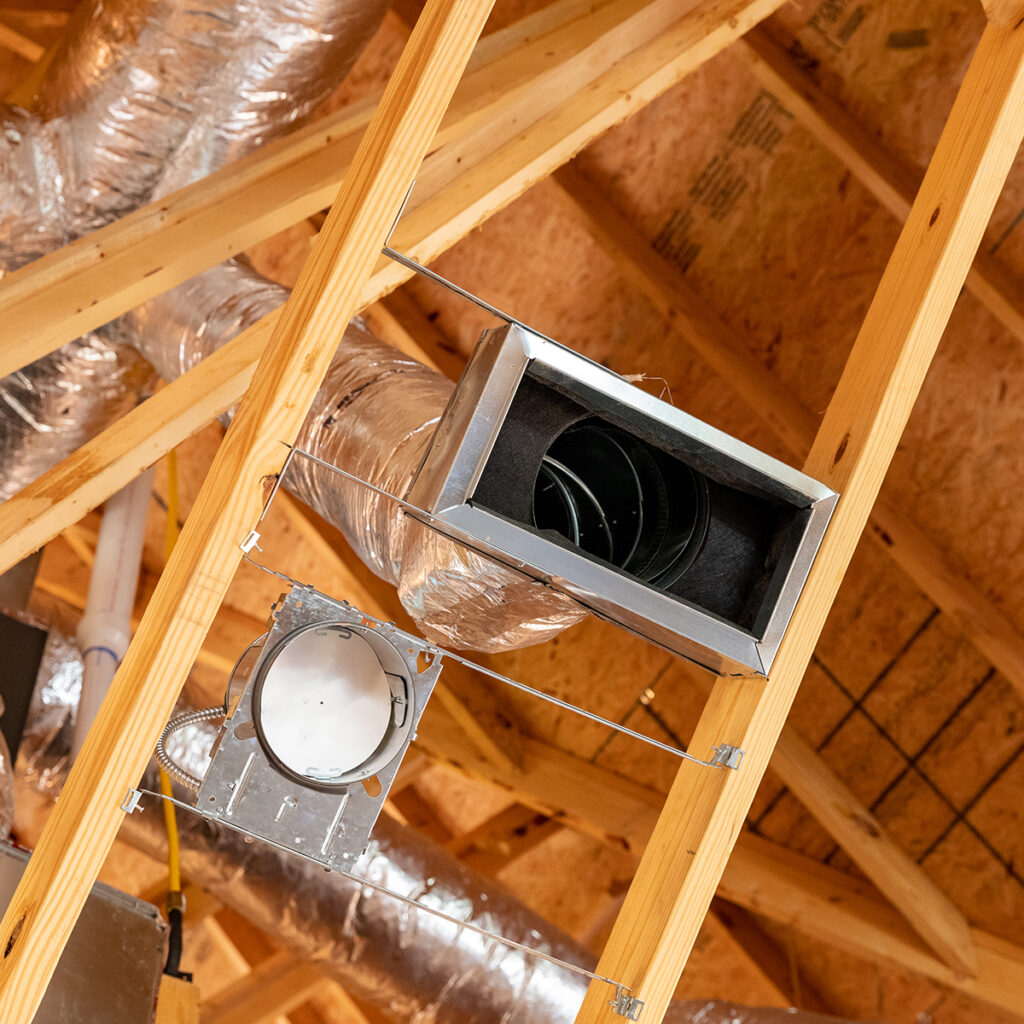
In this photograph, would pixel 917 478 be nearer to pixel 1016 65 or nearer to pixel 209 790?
pixel 1016 65

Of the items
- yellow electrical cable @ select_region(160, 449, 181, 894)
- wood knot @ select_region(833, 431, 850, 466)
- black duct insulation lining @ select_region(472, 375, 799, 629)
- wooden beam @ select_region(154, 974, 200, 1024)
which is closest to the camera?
black duct insulation lining @ select_region(472, 375, 799, 629)

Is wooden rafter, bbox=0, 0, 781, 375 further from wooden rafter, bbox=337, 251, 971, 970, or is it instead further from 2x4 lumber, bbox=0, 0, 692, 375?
wooden rafter, bbox=337, 251, 971, 970

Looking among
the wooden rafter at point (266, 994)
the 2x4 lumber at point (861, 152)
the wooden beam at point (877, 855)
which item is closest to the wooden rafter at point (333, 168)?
the 2x4 lumber at point (861, 152)

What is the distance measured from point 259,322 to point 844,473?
2.70ft

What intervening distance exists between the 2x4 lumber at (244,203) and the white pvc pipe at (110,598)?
0.75 meters

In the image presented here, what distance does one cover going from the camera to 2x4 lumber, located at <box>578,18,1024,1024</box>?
3.23ft

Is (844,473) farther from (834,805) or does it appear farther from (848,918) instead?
(848,918)

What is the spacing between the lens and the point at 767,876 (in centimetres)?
262

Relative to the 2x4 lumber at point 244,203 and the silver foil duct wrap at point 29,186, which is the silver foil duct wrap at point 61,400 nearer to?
the silver foil duct wrap at point 29,186

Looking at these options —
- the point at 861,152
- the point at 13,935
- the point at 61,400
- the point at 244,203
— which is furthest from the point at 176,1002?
the point at 861,152

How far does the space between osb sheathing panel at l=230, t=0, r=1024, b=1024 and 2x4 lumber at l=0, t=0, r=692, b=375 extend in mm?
815

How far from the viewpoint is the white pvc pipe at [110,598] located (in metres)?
2.21

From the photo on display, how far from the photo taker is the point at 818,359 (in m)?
2.55

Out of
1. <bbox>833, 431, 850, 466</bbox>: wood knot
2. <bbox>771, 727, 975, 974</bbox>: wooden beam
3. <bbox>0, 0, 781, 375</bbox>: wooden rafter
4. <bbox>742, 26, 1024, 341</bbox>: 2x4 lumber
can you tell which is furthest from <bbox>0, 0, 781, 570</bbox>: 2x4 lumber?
<bbox>771, 727, 975, 974</bbox>: wooden beam
